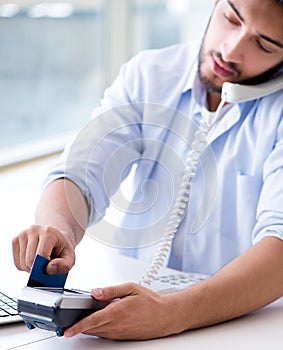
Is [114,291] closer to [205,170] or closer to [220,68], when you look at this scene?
[205,170]

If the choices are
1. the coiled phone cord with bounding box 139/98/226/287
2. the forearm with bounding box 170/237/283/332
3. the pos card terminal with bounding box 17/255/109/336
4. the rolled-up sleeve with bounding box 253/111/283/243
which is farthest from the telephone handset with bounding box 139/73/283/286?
the pos card terminal with bounding box 17/255/109/336

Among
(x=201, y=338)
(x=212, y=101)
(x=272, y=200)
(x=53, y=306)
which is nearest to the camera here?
(x=53, y=306)

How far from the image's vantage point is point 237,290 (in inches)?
46.0

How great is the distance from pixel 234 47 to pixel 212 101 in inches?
7.9

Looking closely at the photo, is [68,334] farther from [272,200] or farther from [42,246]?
[272,200]

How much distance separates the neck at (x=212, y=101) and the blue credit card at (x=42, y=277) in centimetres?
60

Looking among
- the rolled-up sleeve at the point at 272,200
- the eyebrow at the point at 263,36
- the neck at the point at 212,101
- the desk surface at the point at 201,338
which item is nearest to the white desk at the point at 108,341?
the desk surface at the point at 201,338

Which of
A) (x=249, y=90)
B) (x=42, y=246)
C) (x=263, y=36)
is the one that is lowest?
(x=42, y=246)

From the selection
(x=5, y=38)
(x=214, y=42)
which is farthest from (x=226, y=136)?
(x=5, y=38)

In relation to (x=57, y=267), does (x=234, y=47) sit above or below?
above

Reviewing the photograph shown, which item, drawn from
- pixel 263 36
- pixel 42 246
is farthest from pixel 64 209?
pixel 263 36

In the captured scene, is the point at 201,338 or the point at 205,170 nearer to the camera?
the point at 201,338

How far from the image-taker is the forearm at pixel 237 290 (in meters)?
1.12

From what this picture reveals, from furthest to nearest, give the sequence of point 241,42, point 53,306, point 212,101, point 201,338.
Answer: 1. point 212,101
2. point 241,42
3. point 201,338
4. point 53,306
